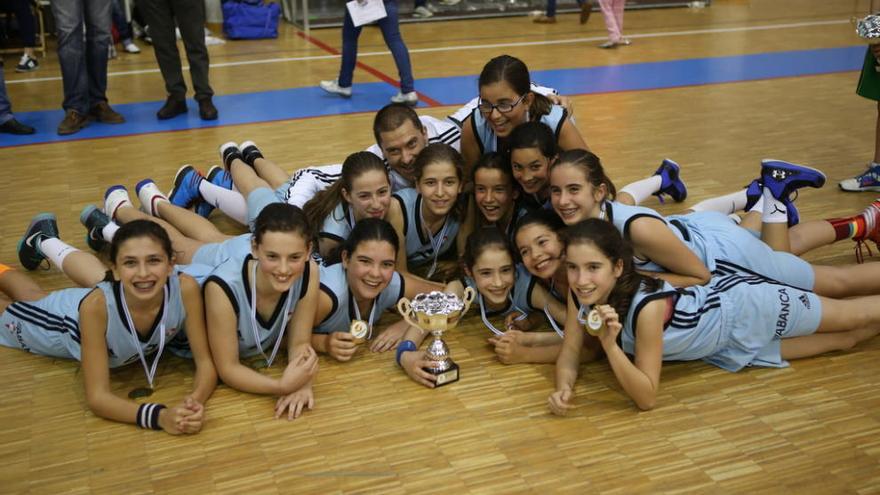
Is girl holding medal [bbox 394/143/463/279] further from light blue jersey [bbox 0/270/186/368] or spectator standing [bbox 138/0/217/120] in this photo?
spectator standing [bbox 138/0/217/120]

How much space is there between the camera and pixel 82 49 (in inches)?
253

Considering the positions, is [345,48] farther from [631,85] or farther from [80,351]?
[80,351]

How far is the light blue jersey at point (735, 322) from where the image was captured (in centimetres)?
331

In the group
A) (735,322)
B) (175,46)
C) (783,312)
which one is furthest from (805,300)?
(175,46)

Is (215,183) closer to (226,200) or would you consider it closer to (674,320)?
(226,200)

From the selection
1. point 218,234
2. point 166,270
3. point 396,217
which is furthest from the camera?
point 218,234

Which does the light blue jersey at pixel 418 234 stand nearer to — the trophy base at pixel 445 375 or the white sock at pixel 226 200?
the trophy base at pixel 445 375

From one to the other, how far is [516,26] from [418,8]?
4.43ft

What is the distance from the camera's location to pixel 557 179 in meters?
3.58

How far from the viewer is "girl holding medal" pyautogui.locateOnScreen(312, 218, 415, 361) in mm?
3523

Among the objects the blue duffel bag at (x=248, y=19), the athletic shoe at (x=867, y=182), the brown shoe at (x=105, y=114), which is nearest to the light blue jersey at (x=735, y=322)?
the athletic shoe at (x=867, y=182)

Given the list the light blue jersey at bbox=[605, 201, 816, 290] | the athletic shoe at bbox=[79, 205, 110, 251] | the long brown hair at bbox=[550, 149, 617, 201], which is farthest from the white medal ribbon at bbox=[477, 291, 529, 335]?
the athletic shoe at bbox=[79, 205, 110, 251]

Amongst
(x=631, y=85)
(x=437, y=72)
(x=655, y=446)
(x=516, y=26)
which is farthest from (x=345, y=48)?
(x=655, y=446)

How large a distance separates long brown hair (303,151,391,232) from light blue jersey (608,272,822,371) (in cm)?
129
